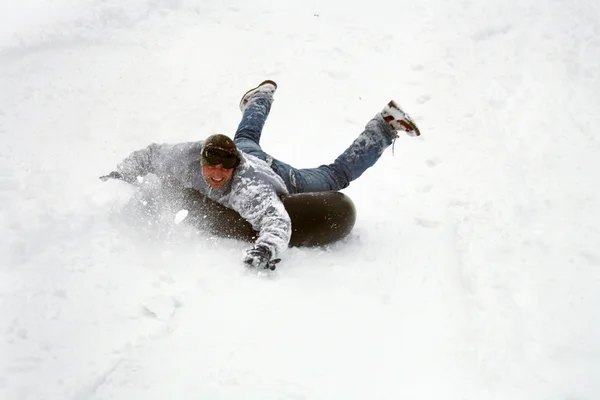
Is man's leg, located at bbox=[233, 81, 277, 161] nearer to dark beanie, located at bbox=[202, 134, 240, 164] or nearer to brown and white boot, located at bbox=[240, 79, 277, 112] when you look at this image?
brown and white boot, located at bbox=[240, 79, 277, 112]

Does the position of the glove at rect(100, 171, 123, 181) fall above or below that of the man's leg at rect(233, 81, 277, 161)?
below

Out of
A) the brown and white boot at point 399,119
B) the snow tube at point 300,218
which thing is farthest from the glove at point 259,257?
the brown and white boot at point 399,119

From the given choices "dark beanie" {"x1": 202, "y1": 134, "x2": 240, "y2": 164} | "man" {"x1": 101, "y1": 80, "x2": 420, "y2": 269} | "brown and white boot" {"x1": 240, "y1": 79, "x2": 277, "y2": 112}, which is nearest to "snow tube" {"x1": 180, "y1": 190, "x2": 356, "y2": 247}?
"man" {"x1": 101, "y1": 80, "x2": 420, "y2": 269}

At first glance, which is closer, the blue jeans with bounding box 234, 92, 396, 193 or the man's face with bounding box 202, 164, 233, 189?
the man's face with bounding box 202, 164, 233, 189

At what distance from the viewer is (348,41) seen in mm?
7969

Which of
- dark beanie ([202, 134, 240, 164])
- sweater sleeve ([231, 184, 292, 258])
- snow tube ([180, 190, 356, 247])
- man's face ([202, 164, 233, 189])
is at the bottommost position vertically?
snow tube ([180, 190, 356, 247])

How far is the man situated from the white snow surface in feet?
0.70

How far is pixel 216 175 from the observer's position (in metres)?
3.92

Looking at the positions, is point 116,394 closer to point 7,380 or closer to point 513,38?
point 7,380

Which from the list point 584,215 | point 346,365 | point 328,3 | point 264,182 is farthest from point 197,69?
point 346,365

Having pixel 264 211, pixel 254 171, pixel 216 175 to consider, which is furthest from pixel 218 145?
pixel 264 211

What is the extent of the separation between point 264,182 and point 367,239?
3.19 ft

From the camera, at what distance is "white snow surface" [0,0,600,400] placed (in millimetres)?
2941

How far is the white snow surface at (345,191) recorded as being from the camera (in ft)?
9.65
